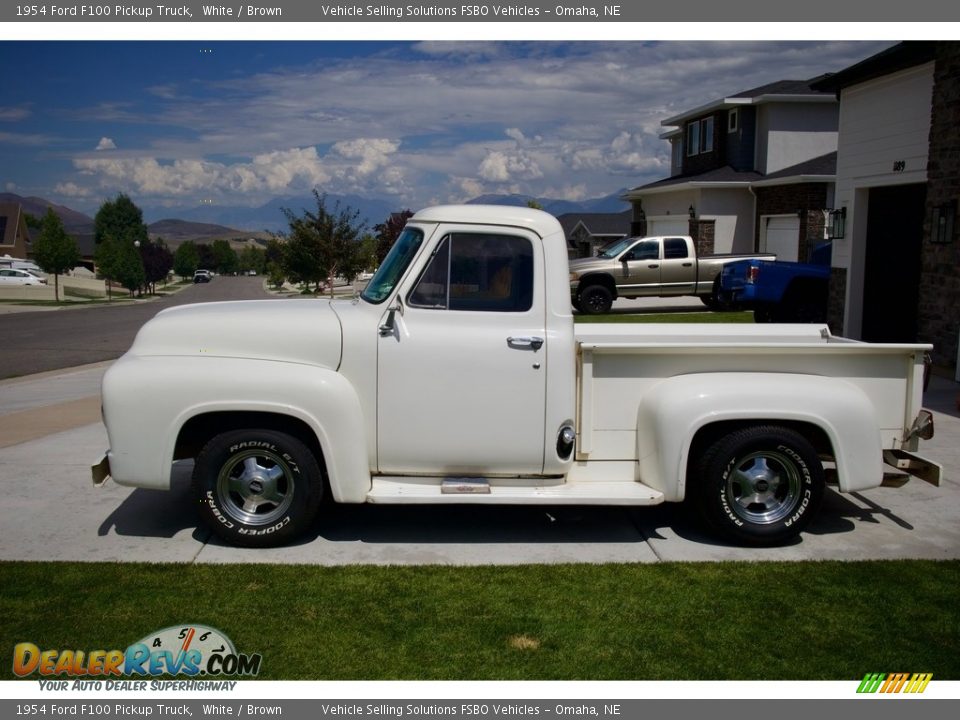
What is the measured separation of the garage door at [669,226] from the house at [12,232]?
Result: 8875 centimetres

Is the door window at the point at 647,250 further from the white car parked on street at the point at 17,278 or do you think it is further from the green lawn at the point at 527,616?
the white car parked on street at the point at 17,278

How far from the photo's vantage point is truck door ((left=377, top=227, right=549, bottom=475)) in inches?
226

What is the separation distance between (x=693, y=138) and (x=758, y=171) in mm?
5022

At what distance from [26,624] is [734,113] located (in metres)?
33.3

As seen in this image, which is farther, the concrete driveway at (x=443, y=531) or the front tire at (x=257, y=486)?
the concrete driveway at (x=443, y=531)

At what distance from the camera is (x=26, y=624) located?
4.76m

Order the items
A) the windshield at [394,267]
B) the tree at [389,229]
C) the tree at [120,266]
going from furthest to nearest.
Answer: the tree at [120,266], the tree at [389,229], the windshield at [394,267]

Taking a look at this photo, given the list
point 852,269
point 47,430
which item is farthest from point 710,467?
point 852,269

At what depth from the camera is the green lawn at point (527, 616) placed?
4.37 m

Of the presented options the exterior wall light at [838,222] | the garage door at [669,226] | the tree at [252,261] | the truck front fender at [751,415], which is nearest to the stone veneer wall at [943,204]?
the exterior wall light at [838,222]

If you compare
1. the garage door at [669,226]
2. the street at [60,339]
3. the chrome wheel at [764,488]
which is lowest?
the street at [60,339]

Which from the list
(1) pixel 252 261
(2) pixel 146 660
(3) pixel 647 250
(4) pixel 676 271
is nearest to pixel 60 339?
(3) pixel 647 250

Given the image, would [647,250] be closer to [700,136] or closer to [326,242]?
[326,242]

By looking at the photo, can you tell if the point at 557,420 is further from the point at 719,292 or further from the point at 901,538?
the point at 719,292
